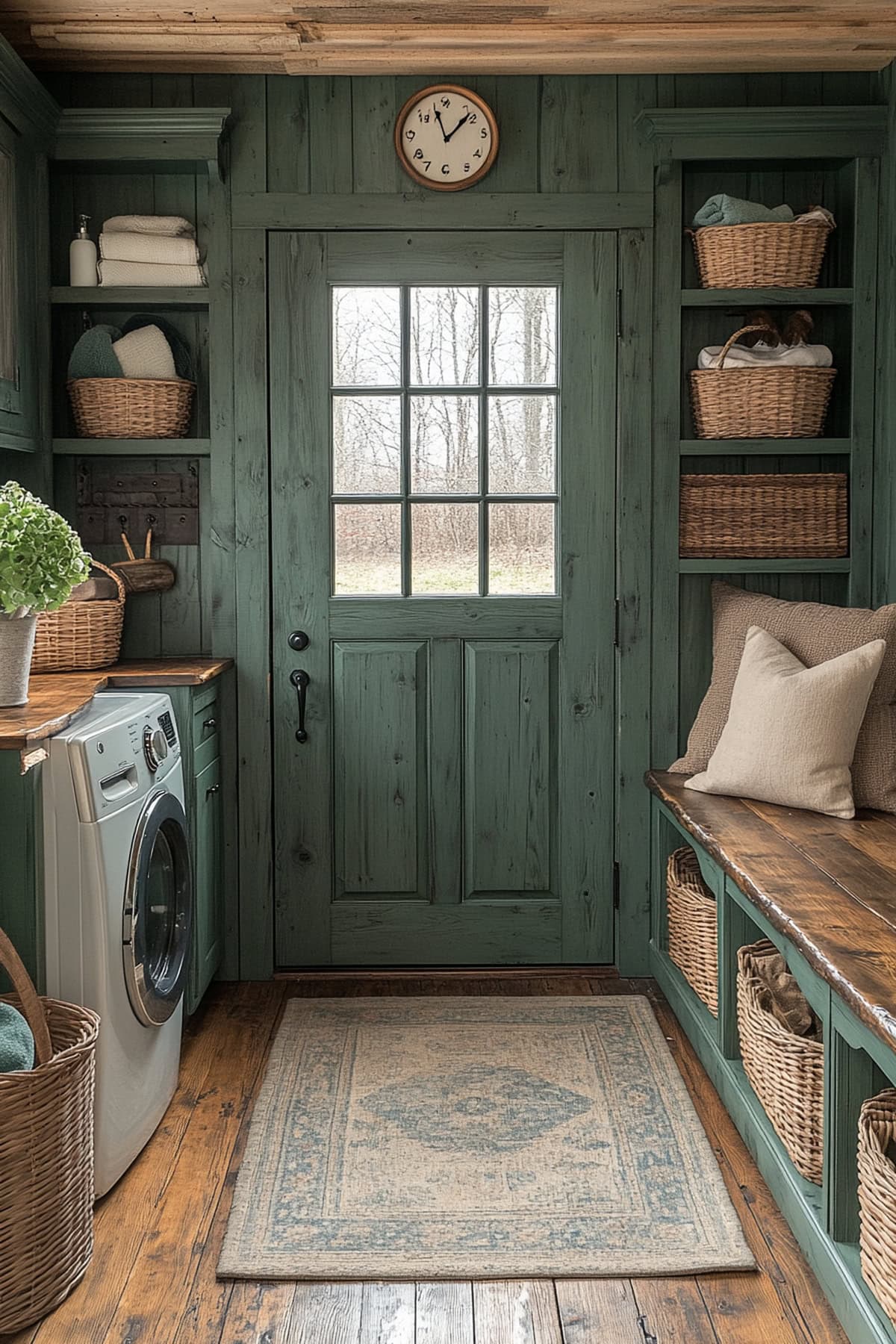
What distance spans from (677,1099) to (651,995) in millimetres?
671

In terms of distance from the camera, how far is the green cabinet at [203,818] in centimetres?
317

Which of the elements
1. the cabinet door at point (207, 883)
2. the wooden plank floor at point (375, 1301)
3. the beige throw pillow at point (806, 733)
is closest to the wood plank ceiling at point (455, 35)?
the beige throw pillow at point (806, 733)

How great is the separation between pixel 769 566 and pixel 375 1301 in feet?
7.25

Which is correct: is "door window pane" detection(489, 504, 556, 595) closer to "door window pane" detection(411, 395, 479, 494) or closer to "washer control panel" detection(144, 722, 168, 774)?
"door window pane" detection(411, 395, 479, 494)

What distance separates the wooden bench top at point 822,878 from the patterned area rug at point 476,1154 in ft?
1.96

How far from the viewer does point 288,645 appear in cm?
358

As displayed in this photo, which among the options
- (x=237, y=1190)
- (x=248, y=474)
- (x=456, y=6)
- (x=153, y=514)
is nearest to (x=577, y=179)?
(x=456, y=6)

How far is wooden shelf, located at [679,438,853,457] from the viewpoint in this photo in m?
3.46

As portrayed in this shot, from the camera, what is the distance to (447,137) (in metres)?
3.44

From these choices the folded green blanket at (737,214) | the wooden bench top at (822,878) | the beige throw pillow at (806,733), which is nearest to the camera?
the wooden bench top at (822,878)

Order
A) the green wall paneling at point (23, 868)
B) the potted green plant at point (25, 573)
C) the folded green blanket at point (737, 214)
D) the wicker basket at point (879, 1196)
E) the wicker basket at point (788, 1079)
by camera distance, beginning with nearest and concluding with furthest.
→ the wicker basket at point (879, 1196) → the wicker basket at point (788, 1079) → the green wall paneling at point (23, 868) → the potted green plant at point (25, 573) → the folded green blanket at point (737, 214)

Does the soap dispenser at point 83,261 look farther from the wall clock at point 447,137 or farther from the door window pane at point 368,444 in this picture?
the wall clock at point 447,137

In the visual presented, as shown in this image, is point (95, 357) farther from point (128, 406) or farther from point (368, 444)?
→ point (368, 444)

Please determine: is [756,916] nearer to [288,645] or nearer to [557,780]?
[557,780]
